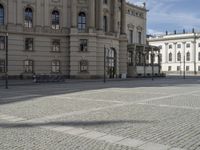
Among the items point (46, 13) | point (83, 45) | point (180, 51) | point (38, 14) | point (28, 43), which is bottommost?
point (83, 45)

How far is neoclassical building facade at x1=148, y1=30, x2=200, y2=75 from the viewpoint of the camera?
124 metres

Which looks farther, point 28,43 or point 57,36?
point 57,36

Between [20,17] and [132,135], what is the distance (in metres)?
47.5

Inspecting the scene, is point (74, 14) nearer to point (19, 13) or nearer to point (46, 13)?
point (46, 13)

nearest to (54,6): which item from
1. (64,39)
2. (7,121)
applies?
(64,39)

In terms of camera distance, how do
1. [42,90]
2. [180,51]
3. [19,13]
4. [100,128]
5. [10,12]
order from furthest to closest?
[180,51], [19,13], [10,12], [42,90], [100,128]

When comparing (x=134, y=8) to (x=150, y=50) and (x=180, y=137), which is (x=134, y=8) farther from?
(x=180, y=137)

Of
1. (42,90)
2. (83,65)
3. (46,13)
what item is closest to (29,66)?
(83,65)

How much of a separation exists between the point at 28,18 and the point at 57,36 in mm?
5588

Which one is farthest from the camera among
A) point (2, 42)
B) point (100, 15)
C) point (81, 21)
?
point (100, 15)

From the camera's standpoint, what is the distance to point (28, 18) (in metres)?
54.9

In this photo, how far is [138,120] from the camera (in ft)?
39.8

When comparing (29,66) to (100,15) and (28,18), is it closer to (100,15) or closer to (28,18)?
(28,18)

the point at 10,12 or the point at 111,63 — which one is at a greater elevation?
the point at 10,12
